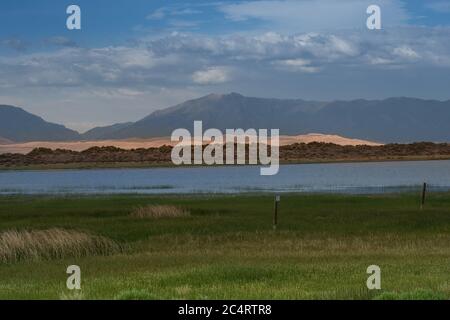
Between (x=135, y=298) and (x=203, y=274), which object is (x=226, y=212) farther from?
(x=135, y=298)

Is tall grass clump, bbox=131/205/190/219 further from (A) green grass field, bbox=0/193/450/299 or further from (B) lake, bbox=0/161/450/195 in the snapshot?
(B) lake, bbox=0/161/450/195

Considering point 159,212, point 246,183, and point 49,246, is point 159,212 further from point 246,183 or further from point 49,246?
point 246,183

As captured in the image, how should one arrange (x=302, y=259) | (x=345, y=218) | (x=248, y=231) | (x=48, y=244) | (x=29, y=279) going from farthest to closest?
(x=345, y=218)
(x=248, y=231)
(x=48, y=244)
(x=302, y=259)
(x=29, y=279)

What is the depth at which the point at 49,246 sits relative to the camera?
2922cm

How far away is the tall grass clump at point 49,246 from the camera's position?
28.4 m

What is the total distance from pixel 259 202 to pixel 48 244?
94.1 ft

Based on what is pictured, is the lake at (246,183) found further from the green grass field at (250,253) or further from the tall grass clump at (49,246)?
the tall grass clump at (49,246)

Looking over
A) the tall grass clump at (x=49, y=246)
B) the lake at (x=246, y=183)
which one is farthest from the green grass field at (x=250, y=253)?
the lake at (x=246, y=183)

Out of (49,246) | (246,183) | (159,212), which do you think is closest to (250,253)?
(49,246)

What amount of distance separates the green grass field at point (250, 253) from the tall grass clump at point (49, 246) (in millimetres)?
658

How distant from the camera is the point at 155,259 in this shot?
2598cm

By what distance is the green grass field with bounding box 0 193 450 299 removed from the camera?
17.1 m

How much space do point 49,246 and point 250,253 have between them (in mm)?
7638
